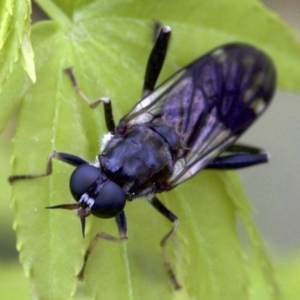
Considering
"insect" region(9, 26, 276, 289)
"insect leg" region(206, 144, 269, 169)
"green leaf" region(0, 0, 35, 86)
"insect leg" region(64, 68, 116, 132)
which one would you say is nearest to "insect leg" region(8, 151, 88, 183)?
"insect" region(9, 26, 276, 289)

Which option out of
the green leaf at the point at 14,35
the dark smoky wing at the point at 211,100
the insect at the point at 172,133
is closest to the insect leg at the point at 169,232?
the insect at the point at 172,133

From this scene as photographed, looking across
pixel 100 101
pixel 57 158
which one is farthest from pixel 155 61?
pixel 57 158

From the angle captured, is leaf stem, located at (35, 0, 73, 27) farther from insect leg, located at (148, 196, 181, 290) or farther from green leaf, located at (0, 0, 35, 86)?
insect leg, located at (148, 196, 181, 290)

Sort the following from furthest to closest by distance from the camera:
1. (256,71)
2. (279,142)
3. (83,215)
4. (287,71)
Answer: (279,142) → (256,71) → (287,71) → (83,215)

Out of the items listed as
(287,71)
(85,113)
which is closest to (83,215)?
(85,113)

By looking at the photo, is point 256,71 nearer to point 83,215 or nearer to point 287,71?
point 287,71

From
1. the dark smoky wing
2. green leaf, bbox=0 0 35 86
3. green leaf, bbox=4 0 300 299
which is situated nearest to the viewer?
green leaf, bbox=0 0 35 86

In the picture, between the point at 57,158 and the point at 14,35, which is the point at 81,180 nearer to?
the point at 57,158
